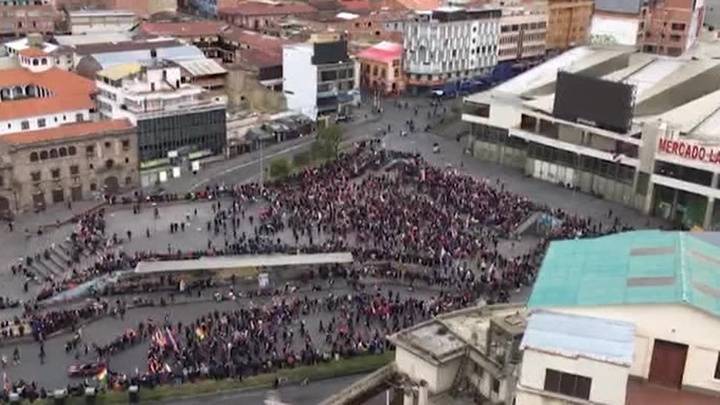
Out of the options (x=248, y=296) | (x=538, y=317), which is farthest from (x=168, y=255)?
(x=538, y=317)

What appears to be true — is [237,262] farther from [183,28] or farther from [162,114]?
[183,28]

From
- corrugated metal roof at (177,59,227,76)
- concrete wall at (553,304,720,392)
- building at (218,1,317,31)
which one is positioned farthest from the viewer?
building at (218,1,317,31)

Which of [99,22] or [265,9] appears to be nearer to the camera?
[99,22]

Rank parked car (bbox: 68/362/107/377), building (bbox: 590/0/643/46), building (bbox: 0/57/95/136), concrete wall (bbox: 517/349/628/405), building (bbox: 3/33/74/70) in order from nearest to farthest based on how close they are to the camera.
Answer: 1. concrete wall (bbox: 517/349/628/405)
2. parked car (bbox: 68/362/107/377)
3. building (bbox: 0/57/95/136)
4. building (bbox: 3/33/74/70)
5. building (bbox: 590/0/643/46)

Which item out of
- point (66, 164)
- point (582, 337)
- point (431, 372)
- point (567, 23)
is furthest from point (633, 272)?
point (567, 23)

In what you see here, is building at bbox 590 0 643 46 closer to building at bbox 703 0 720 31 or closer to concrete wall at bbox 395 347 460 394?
building at bbox 703 0 720 31

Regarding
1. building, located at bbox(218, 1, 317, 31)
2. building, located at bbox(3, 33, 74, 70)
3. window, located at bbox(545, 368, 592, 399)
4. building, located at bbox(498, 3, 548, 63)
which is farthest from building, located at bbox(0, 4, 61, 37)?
window, located at bbox(545, 368, 592, 399)
